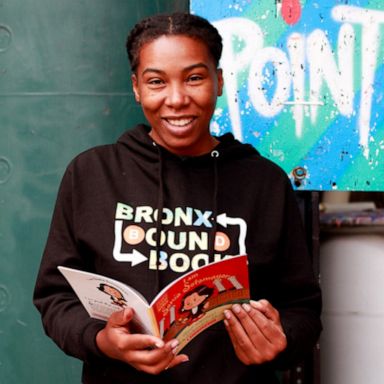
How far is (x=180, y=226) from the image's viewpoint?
6.43 feet

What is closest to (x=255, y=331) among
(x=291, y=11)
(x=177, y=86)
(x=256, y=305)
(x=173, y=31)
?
(x=256, y=305)

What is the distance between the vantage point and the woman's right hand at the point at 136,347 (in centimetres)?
168

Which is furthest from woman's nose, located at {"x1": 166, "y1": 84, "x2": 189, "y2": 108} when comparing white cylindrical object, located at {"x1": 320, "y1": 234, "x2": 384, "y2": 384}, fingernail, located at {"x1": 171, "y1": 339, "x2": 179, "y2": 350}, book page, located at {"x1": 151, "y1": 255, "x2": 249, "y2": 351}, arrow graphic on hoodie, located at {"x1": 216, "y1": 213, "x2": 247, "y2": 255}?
white cylindrical object, located at {"x1": 320, "y1": 234, "x2": 384, "y2": 384}

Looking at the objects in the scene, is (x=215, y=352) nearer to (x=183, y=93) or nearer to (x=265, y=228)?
(x=265, y=228)

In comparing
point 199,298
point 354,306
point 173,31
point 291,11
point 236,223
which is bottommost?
point 354,306

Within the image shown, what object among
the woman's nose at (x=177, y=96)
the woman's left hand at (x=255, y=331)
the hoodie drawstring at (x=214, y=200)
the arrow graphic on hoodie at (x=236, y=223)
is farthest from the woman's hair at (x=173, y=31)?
the woman's left hand at (x=255, y=331)

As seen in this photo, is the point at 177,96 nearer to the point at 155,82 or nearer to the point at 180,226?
the point at 155,82

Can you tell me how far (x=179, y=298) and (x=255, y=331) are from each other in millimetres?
253

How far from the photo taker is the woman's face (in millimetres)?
1953

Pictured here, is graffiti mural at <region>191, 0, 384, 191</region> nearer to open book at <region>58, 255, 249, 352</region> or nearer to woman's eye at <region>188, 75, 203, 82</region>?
woman's eye at <region>188, 75, 203, 82</region>

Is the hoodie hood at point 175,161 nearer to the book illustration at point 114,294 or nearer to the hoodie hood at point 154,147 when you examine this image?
the hoodie hood at point 154,147

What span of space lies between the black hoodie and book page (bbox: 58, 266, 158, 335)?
8 centimetres

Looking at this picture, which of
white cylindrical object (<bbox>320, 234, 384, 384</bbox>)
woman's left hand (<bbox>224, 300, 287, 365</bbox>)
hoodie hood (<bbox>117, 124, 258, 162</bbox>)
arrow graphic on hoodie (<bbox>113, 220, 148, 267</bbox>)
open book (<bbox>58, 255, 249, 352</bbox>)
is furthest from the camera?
white cylindrical object (<bbox>320, 234, 384, 384</bbox>)

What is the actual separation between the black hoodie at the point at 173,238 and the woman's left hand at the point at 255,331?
0.25 feet
